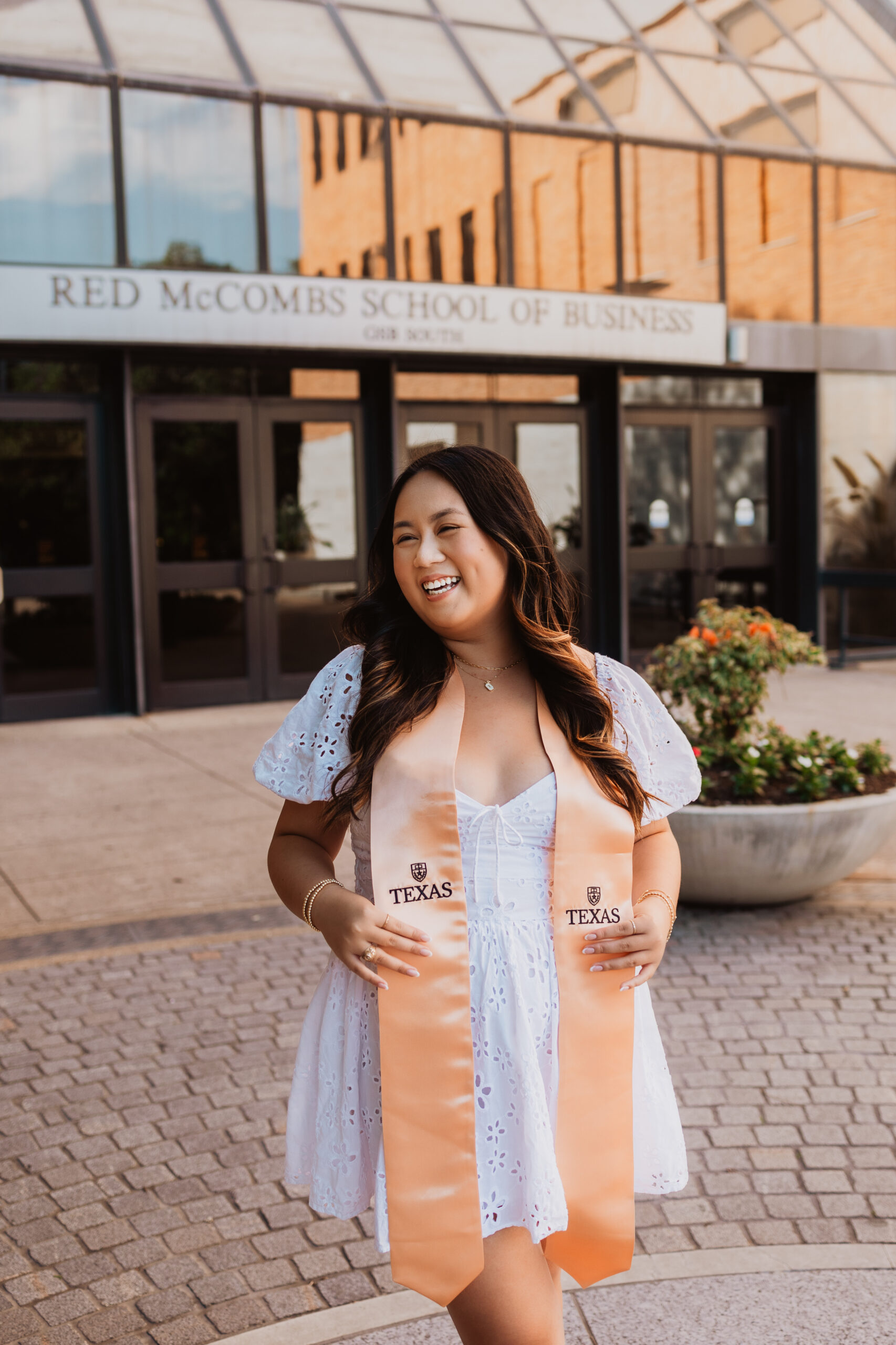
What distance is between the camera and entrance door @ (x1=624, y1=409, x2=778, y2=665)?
43.4ft

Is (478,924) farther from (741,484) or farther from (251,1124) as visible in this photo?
(741,484)

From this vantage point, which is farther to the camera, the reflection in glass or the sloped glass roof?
the reflection in glass

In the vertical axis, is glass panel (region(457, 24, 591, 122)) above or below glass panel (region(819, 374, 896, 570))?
above

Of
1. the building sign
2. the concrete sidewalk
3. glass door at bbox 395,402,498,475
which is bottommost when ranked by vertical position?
the concrete sidewalk

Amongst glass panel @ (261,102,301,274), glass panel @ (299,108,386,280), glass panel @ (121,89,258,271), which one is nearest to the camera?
glass panel @ (121,89,258,271)

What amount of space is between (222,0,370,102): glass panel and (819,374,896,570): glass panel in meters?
5.89

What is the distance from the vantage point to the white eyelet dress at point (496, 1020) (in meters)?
1.99

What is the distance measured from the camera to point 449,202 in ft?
38.2

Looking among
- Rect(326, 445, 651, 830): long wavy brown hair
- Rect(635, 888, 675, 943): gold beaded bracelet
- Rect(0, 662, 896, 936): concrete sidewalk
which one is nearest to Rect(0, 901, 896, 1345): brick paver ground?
Rect(0, 662, 896, 936): concrete sidewalk

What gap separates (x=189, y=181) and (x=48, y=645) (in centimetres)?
404

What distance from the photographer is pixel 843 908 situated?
5.64 metres

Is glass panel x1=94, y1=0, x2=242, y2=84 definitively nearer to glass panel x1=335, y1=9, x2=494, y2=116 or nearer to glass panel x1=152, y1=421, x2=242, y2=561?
glass panel x1=335, y1=9, x2=494, y2=116

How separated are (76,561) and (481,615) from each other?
936 cm

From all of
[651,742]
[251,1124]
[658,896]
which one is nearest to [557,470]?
[251,1124]
